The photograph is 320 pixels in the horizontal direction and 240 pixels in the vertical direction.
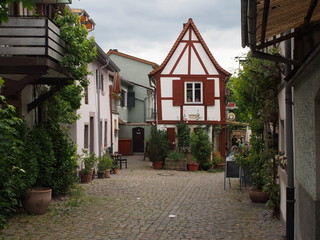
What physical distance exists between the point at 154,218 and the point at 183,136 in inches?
556

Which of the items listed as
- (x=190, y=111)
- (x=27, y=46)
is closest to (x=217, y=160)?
(x=190, y=111)

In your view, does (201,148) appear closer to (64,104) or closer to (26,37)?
(64,104)

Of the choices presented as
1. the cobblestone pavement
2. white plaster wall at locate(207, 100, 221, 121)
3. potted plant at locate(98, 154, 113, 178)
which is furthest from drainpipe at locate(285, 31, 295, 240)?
white plaster wall at locate(207, 100, 221, 121)

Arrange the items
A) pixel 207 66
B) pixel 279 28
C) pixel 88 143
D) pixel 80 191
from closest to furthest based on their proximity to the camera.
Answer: pixel 279 28 → pixel 80 191 → pixel 88 143 → pixel 207 66

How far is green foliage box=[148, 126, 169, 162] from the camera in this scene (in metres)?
23.0

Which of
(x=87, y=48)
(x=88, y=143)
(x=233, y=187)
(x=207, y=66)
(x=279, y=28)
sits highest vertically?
(x=207, y=66)

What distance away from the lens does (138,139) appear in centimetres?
3522

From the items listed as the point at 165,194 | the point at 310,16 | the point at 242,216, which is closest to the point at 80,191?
the point at 165,194

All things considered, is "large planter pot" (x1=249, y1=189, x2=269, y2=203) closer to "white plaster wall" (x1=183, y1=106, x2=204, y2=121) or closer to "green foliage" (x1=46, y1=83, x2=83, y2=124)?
"green foliage" (x1=46, y1=83, x2=83, y2=124)

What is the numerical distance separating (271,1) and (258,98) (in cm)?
545

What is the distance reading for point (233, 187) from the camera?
15242mm

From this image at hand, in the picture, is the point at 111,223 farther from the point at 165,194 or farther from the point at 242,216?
the point at 165,194

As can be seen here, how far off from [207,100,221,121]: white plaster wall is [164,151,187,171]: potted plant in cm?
284

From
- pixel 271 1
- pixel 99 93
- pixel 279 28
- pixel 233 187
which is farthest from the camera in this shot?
pixel 99 93
